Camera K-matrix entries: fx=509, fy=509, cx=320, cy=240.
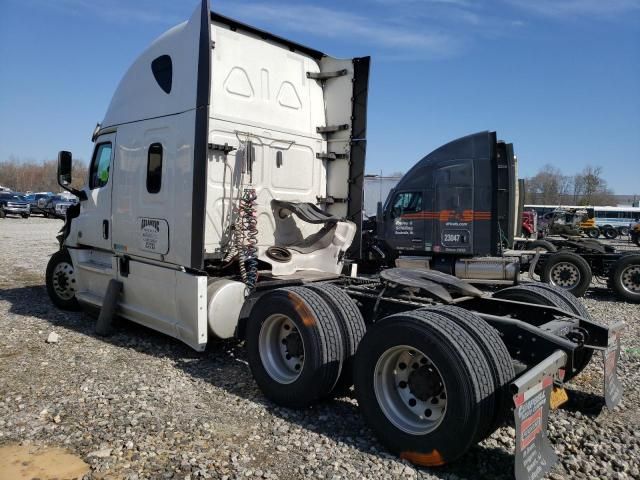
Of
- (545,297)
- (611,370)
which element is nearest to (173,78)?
(545,297)

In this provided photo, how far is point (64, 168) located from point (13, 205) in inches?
1292

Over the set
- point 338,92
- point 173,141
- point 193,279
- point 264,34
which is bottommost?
point 193,279

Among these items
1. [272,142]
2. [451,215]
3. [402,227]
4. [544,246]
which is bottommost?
[544,246]

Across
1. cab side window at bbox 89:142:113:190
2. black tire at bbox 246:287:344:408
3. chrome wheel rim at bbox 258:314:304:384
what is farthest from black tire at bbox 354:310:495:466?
cab side window at bbox 89:142:113:190

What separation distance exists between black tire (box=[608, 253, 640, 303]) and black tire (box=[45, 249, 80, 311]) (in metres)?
10.3

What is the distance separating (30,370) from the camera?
4.94 m

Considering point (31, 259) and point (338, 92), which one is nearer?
point (338, 92)

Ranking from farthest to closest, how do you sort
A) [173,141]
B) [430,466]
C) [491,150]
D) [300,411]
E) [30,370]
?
[491,150]
[173,141]
[30,370]
[300,411]
[430,466]

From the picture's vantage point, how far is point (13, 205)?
34906mm

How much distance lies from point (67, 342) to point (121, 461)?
3.13 metres

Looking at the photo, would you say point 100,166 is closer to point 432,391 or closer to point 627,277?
point 432,391

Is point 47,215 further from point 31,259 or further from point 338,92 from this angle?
point 338,92

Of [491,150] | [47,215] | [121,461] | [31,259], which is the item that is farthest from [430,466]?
[47,215]

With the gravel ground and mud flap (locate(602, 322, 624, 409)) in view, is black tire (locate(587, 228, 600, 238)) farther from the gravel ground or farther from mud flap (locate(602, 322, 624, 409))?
mud flap (locate(602, 322, 624, 409))
